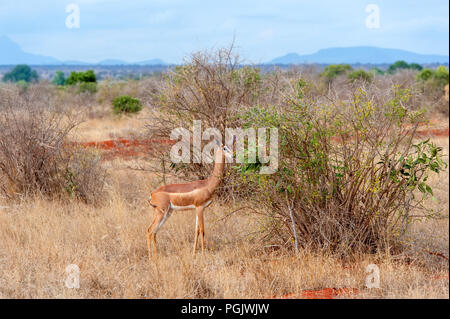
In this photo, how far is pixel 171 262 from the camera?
627 cm

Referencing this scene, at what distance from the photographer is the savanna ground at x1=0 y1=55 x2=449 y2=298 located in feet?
18.5

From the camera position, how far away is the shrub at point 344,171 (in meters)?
6.41

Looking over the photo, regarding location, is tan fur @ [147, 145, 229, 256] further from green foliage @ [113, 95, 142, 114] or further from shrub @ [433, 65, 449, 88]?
shrub @ [433, 65, 449, 88]

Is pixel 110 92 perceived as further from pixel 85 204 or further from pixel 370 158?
pixel 370 158

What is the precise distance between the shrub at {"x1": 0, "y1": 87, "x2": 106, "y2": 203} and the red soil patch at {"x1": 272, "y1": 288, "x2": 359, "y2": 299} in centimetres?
489

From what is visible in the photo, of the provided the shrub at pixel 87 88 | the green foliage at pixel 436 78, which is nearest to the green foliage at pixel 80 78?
the shrub at pixel 87 88

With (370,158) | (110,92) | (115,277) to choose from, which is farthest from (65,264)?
(110,92)

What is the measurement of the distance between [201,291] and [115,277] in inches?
36.7

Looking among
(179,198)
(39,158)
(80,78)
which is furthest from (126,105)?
(179,198)

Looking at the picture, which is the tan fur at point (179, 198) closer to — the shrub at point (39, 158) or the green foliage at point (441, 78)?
the shrub at point (39, 158)

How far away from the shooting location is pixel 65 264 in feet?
21.0

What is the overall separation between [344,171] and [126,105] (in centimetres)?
1833

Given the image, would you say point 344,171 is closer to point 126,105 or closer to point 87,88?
point 126,105
